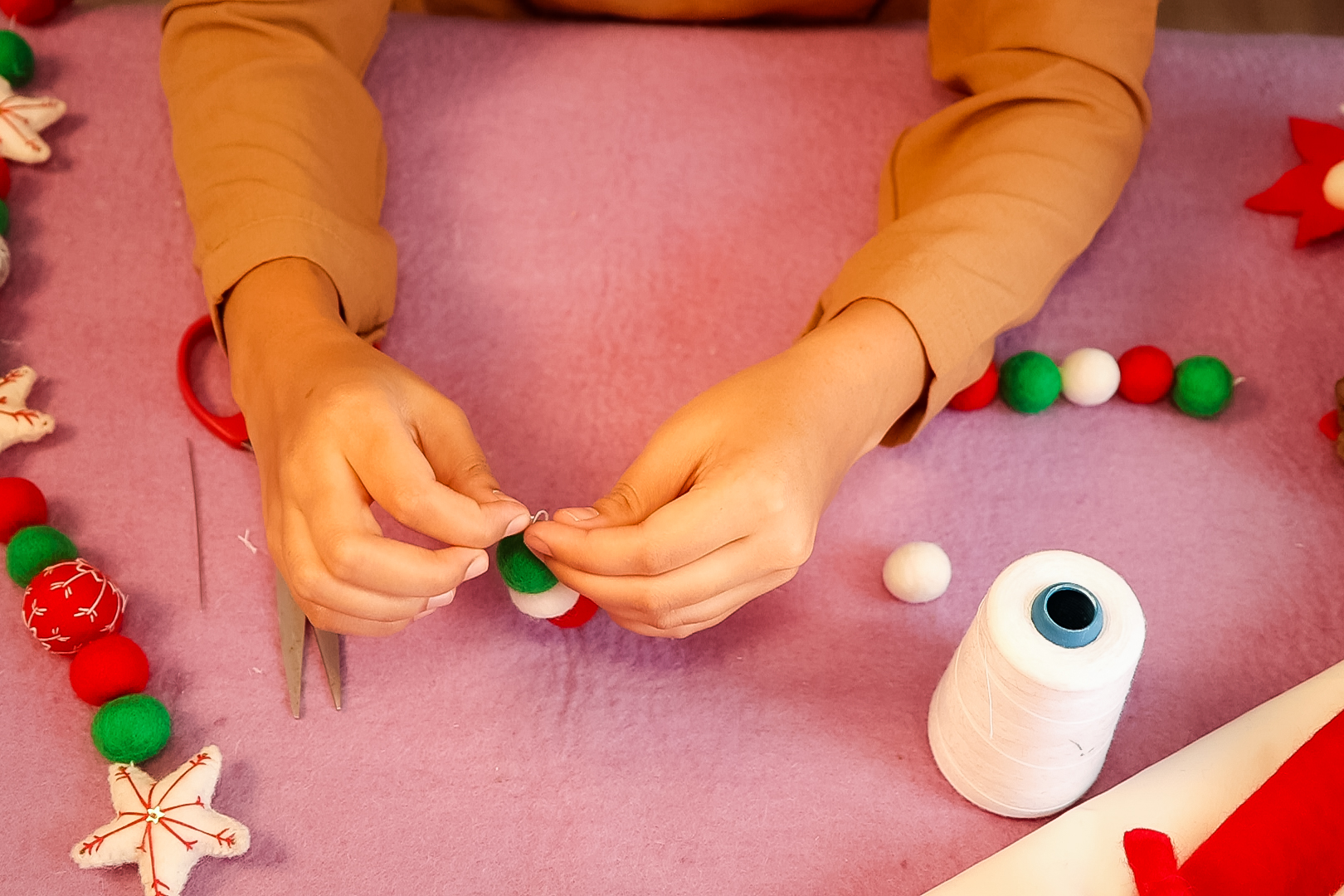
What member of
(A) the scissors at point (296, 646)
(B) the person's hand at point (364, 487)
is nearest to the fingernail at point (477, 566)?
(B) the person's hand at point (364, 487)

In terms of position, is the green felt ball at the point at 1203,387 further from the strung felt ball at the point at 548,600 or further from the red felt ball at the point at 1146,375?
the strung felt ball at the point at 548,600

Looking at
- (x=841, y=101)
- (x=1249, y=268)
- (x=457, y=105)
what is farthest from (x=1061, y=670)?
(x=457, y=105)

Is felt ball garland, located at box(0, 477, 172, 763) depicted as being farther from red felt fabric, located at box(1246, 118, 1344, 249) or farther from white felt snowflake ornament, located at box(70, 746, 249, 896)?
red felt fabric, located at box(1246, 118, 1344, 249)

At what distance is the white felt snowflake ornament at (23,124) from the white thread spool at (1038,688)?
0.92 metres

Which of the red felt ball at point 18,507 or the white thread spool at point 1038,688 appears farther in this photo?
the red felt ball at point 18,507

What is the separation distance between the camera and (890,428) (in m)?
0.84

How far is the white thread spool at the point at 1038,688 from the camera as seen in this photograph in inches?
23.2

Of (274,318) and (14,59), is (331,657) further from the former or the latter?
(14,59)

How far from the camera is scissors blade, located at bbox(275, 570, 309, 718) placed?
74 cm

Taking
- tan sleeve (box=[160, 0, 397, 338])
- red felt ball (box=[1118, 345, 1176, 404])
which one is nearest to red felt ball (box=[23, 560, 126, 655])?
tan sleeve (box=[160, 0, 397, 338])

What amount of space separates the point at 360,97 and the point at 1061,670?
75 centimetres

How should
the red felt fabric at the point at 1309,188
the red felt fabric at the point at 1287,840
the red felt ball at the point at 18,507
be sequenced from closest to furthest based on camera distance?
the red felt fabric at the point at 1287,840 → the red felt ball at the point at 18,507 → the red felt fabric at the point at 1309,188

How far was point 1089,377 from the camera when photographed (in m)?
0.87

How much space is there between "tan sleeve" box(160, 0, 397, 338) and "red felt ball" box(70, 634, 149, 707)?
26 centimetres
